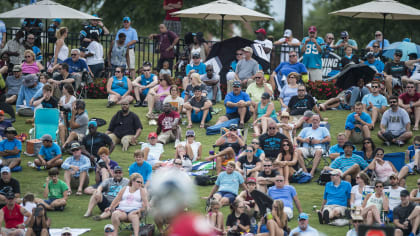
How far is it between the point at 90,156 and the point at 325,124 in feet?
18.2

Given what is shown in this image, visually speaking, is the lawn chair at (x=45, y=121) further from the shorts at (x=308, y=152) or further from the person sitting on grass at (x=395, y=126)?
the person sitting on grass at (x=395, y=126)

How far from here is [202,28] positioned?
32562mm

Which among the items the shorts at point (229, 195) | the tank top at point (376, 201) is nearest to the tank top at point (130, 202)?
the shorts at point (229, 195)

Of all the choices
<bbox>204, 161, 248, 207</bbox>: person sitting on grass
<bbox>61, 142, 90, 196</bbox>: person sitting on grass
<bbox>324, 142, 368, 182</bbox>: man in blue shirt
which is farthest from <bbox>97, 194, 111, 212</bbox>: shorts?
<bbox>324, 142, 368, 182</bbox>: man in blue shirt

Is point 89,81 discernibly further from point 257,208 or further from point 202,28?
point 202,28

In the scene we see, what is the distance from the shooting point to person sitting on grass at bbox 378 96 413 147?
16.9 m

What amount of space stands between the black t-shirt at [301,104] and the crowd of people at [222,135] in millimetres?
27

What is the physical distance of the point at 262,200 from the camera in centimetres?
1246

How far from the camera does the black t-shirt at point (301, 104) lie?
17406 millimetres

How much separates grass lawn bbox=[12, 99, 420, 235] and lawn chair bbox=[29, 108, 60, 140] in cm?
72

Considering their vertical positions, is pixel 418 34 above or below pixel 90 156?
above

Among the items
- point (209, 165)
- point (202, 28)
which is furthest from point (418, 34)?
point (209, 165)

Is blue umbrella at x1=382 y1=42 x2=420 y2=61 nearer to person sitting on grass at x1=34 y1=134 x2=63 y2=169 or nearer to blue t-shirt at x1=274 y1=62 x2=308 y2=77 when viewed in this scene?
blue t-shirt at x1=274 y1=62 x2=308 y2=77

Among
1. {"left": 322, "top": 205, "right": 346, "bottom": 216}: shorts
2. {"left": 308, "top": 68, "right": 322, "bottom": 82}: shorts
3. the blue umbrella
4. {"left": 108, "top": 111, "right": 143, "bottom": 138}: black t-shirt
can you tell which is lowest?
{"left": 322, "top": 205, "right": 346, "bottom": 216}: shorts
